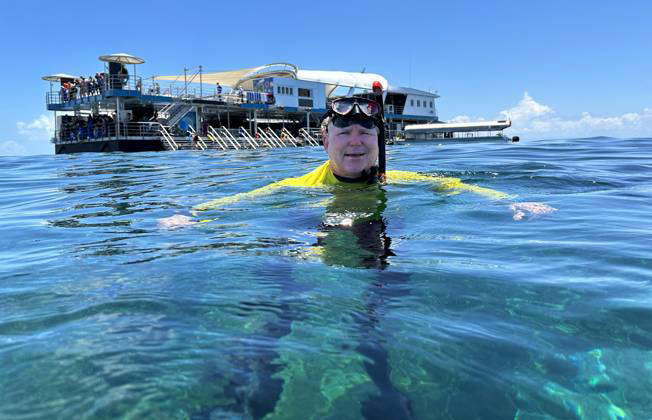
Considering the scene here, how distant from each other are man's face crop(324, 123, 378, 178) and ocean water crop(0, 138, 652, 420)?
565 millimetres

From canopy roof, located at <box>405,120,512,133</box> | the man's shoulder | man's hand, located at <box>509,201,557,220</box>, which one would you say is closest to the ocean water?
man's hand, located at <box>509,201,557,220</box>

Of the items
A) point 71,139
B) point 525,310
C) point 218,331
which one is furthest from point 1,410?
point 71,139

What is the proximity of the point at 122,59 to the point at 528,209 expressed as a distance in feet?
98.9

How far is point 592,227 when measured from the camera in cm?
409

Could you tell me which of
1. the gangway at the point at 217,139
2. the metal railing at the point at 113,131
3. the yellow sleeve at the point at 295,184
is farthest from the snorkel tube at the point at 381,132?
the metal railing at the point at 113,131

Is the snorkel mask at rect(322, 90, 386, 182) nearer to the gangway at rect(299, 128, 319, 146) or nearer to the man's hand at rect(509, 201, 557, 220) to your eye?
the man's hand at rect(509, 201, 557, 220)

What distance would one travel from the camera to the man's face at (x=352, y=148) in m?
4.86

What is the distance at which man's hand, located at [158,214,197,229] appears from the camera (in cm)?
439

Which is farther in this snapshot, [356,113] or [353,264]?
[356,113]

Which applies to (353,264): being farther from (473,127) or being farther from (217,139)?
(473,127)

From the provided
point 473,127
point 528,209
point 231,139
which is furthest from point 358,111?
point 473,127

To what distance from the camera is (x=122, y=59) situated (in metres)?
29.4

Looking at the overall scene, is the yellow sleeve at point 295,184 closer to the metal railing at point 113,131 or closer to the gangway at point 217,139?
the gangway at point 217,139

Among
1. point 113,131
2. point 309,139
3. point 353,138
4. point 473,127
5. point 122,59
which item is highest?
point 122,59
